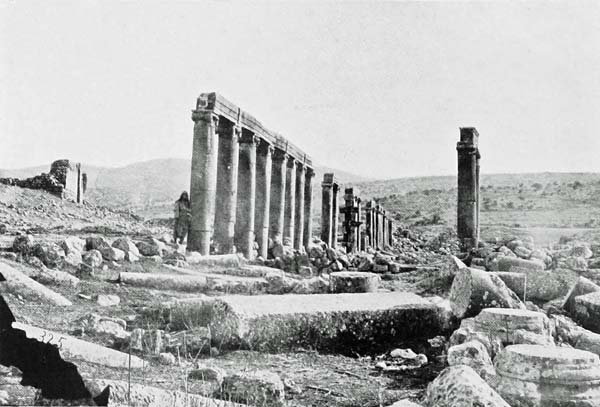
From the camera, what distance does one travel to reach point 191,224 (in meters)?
14.2

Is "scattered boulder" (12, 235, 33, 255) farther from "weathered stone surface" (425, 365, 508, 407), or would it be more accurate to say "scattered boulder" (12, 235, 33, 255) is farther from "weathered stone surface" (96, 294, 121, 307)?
"weathered stone surface" (425, 365, 508, 407)

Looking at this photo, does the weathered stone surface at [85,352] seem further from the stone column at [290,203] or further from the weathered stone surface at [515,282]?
the stone column at [290,203]

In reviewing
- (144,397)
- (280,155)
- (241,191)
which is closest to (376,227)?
(280,155)

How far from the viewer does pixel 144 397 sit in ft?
13.2

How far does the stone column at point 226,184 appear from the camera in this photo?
51.6ft

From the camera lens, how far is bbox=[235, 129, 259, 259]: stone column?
17.2m

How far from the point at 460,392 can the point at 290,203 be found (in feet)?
61.8

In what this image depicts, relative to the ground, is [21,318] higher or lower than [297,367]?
higher

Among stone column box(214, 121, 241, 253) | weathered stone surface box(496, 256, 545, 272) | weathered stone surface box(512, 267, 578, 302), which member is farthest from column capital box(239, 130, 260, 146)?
weathered stone surface box(512, 267, 578, 302)

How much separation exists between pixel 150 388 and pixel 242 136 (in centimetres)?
1372

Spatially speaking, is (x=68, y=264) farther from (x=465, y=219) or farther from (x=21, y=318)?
(x=465, y=219)

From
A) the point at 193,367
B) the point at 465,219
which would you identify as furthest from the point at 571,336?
the point at 465,219

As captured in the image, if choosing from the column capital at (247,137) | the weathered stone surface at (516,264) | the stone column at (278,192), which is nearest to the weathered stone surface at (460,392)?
the weathered stone surface at (516,264)

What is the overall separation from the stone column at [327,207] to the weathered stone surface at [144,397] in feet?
73.9
